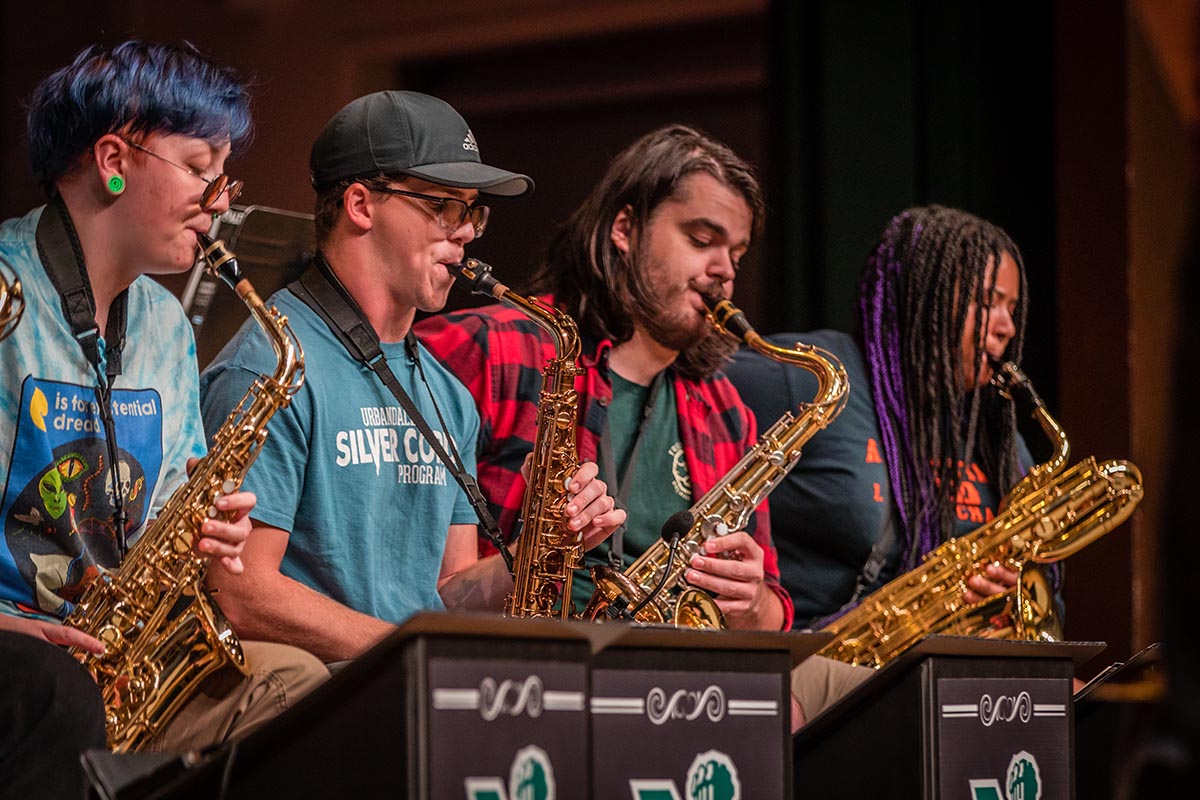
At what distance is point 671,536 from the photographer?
123 inches

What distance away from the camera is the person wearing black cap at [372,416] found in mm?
2715

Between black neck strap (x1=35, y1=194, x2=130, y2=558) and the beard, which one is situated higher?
the beard

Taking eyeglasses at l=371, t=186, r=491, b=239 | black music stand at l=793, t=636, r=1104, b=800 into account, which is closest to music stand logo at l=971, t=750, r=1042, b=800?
black music stand at l=793, t=636, r=1104, b=800

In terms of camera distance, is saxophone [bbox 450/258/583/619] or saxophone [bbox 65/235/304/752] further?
saxophone [bbox 450/258/583/619]

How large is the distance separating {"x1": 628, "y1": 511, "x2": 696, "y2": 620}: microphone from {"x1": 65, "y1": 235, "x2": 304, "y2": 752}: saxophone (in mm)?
820

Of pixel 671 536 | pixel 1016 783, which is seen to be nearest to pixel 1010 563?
pixel 671 536

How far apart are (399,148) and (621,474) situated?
35.7 inches

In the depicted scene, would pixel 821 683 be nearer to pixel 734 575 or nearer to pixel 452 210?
pixel 734 575

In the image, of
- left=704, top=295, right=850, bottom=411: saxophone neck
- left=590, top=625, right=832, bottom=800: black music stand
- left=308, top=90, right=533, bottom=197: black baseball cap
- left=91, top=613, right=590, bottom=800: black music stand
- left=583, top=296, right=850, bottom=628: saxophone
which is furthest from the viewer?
left=704, top=295, right=850, bottom=411: saxophone neck

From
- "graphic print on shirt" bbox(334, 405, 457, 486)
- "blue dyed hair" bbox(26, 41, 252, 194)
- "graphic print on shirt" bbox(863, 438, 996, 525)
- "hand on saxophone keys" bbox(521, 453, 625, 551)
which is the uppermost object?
"blue dyed hair" bbox(26, 41, 252, 194)

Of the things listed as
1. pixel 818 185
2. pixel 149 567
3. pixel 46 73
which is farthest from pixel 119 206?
pixel 818 185

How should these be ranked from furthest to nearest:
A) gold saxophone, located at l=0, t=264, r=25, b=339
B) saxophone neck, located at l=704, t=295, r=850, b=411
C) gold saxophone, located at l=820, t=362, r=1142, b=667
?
gold saxophone, located at l=820, t=362, r=1142, b=667, saxophone neck, located at l=704, t=295, r=850, b=411, gold saxophone, located at l=0, t=264, r=25, b=339

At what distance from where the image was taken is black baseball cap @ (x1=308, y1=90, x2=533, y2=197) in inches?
116

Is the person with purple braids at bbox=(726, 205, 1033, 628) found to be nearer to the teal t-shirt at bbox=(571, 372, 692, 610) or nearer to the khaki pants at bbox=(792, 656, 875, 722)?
the khaki pants at bbox=(792, 656, 875, 722)
